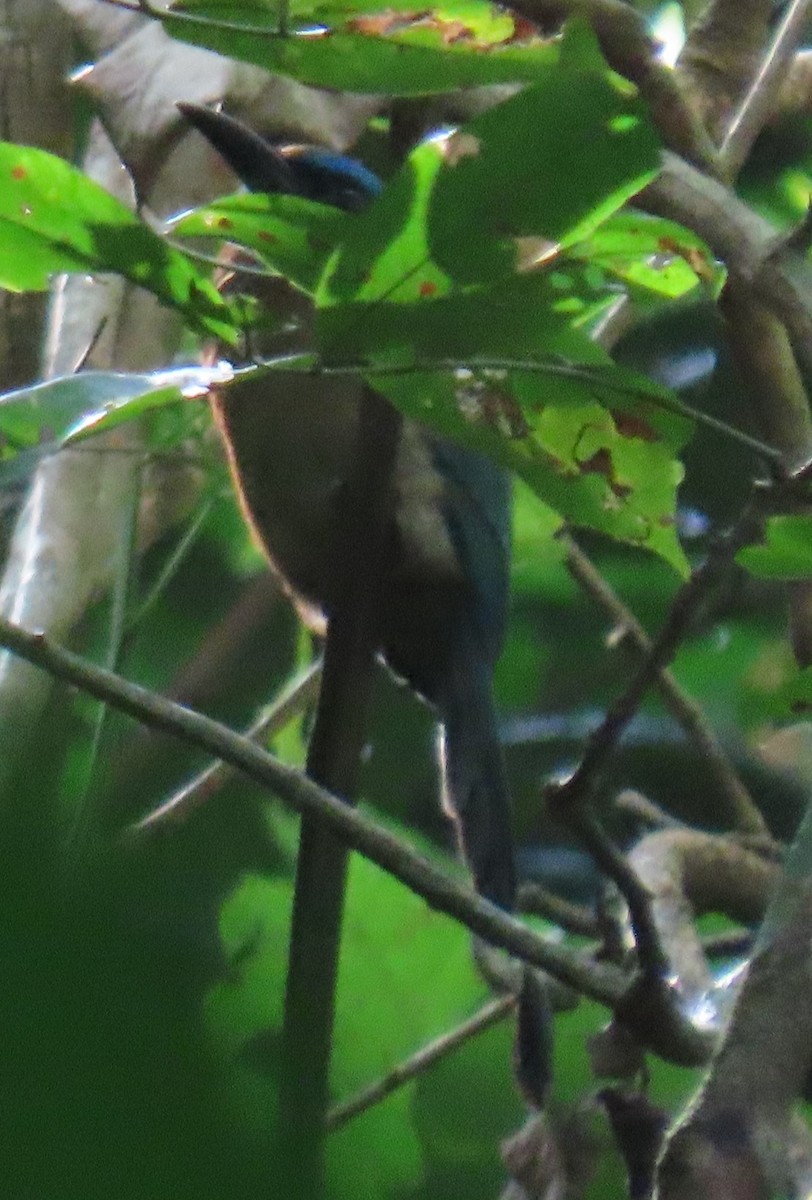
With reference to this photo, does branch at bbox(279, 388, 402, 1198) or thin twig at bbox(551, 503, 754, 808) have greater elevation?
thin twig at bbox(551, 503, 754, 808)

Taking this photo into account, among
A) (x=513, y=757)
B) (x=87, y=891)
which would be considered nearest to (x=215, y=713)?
(x=513, y=757)

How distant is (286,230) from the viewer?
83 centimetres


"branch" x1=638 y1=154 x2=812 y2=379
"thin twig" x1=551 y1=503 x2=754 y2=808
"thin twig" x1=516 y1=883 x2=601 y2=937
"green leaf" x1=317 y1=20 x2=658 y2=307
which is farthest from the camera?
"thin twig" x1=516 y1=883 x2=601 y2=937

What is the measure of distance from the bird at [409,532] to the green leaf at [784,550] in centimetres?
72

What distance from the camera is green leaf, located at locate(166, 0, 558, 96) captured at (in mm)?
836

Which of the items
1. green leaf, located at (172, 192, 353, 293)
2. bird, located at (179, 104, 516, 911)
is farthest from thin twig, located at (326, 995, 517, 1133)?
green leaf, located at (172, 192, 353, 293)

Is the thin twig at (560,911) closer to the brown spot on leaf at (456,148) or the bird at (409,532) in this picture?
the bird at (409,532)

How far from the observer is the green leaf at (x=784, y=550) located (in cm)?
91

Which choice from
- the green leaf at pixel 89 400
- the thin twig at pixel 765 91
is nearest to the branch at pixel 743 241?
the thin twig at pixel 765 91

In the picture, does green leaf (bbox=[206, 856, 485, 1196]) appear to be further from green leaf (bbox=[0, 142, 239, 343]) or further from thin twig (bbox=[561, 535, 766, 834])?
green leaf (bbox=[0, 142, 239, 343])

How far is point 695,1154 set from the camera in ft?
2.18

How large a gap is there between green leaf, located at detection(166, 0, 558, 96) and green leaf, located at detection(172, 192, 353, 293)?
78 millimetres

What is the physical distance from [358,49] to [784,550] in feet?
1.15

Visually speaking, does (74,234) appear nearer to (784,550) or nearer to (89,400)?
(89,400)
